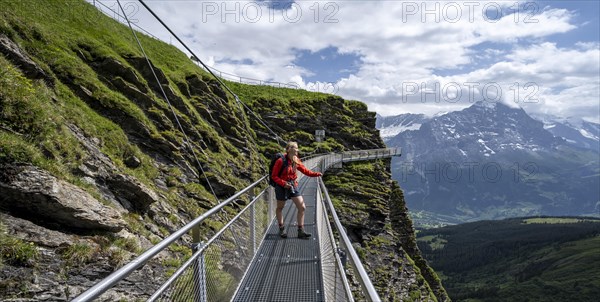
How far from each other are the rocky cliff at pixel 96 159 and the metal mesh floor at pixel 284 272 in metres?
2.00

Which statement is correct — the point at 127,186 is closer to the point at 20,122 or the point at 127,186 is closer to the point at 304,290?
the point at 20,122

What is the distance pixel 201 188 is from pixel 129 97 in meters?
5.75

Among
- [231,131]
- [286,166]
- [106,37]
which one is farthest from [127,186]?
[231,131]

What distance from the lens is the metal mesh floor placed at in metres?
6.79

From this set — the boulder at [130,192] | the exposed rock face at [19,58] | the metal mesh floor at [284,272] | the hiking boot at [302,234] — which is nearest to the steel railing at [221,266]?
the metal mesh floor at [284,272]

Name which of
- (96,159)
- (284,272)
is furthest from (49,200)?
(284,272)

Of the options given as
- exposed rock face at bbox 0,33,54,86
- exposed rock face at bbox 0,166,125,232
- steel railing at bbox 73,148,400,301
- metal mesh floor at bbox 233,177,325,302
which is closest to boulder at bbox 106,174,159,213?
exposed rock face at bbox 0,166,125,232

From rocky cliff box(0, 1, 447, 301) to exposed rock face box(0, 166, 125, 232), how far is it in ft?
0.07

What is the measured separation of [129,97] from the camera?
1739 centimetres

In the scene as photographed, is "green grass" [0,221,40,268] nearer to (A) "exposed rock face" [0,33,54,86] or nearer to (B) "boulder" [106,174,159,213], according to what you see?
(B) "boulder" [106,174,159,213]

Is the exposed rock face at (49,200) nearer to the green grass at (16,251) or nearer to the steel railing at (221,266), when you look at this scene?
the green grass at (16,251)

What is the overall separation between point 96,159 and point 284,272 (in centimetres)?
678

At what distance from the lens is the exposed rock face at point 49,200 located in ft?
22.9

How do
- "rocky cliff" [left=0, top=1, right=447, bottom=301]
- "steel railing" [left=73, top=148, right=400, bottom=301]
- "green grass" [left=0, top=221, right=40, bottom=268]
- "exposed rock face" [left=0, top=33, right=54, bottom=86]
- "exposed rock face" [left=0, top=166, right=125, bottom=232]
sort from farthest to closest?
"exposed rock face" [left=0, top=33, right=54, bottom=86], "exposed rock face" [left=0, top=166, right=125, bottom=232], "rocky cliff" [left=0, top=1, right=447, bottom=301], "green grass" [left=0, top=221, right=40, bottom=268], "steel railing" [left=73, top=148, right=400, bottom=301]
